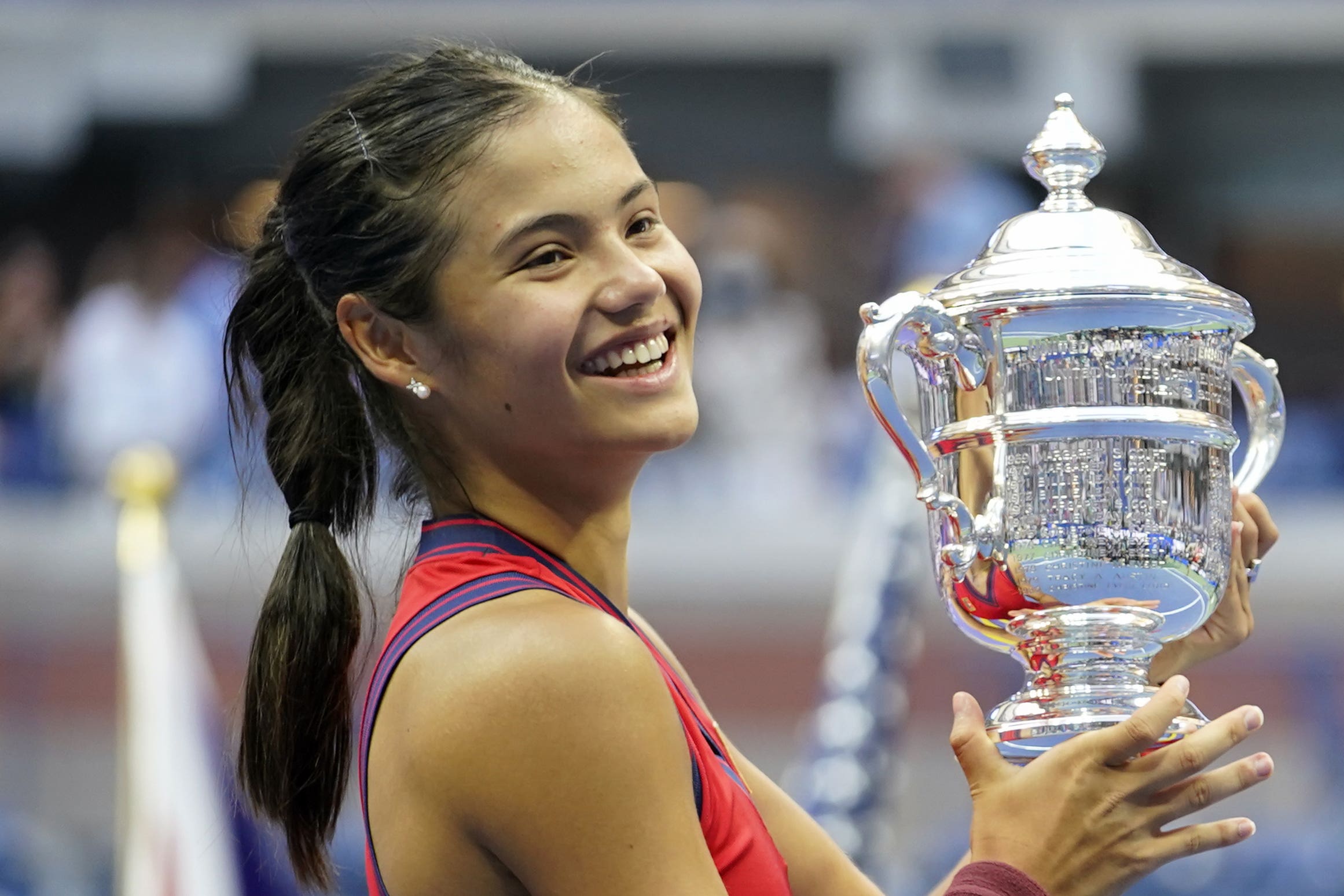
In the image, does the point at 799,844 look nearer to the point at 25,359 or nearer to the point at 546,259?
the point at 546,259

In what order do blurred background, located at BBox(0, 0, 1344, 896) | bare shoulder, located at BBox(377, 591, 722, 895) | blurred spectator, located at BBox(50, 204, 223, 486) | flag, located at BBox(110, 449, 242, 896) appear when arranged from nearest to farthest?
bare shoulder, located at BBox(377, 591, 722, 895)
flag, located at BBox(110, 449, 242, 896)
blurred background, located at BBox(0, 0, 1344, 896)
blurred spectator, located at BBox(50, 204, 223, 486)

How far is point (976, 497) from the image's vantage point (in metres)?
1.64

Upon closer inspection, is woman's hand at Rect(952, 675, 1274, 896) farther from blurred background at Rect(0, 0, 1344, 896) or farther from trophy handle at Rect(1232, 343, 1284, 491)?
blurred background at Rect(0, 0, 1344, 896)

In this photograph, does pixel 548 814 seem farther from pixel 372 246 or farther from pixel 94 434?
pixel 94 434

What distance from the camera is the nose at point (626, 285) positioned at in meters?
1.52

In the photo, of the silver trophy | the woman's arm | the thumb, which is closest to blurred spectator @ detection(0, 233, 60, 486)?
the woman's arm

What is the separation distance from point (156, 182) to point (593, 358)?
330 inches

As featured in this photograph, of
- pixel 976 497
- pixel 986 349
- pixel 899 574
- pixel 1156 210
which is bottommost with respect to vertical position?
pixel 976 497

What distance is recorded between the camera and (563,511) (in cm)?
160

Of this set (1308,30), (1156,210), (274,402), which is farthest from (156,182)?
(274,402)

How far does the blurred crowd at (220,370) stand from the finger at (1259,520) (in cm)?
391

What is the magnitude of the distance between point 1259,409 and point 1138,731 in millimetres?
521

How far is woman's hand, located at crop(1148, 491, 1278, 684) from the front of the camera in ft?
5.83

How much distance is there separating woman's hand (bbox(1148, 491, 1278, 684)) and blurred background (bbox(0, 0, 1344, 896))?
28.4 inches
